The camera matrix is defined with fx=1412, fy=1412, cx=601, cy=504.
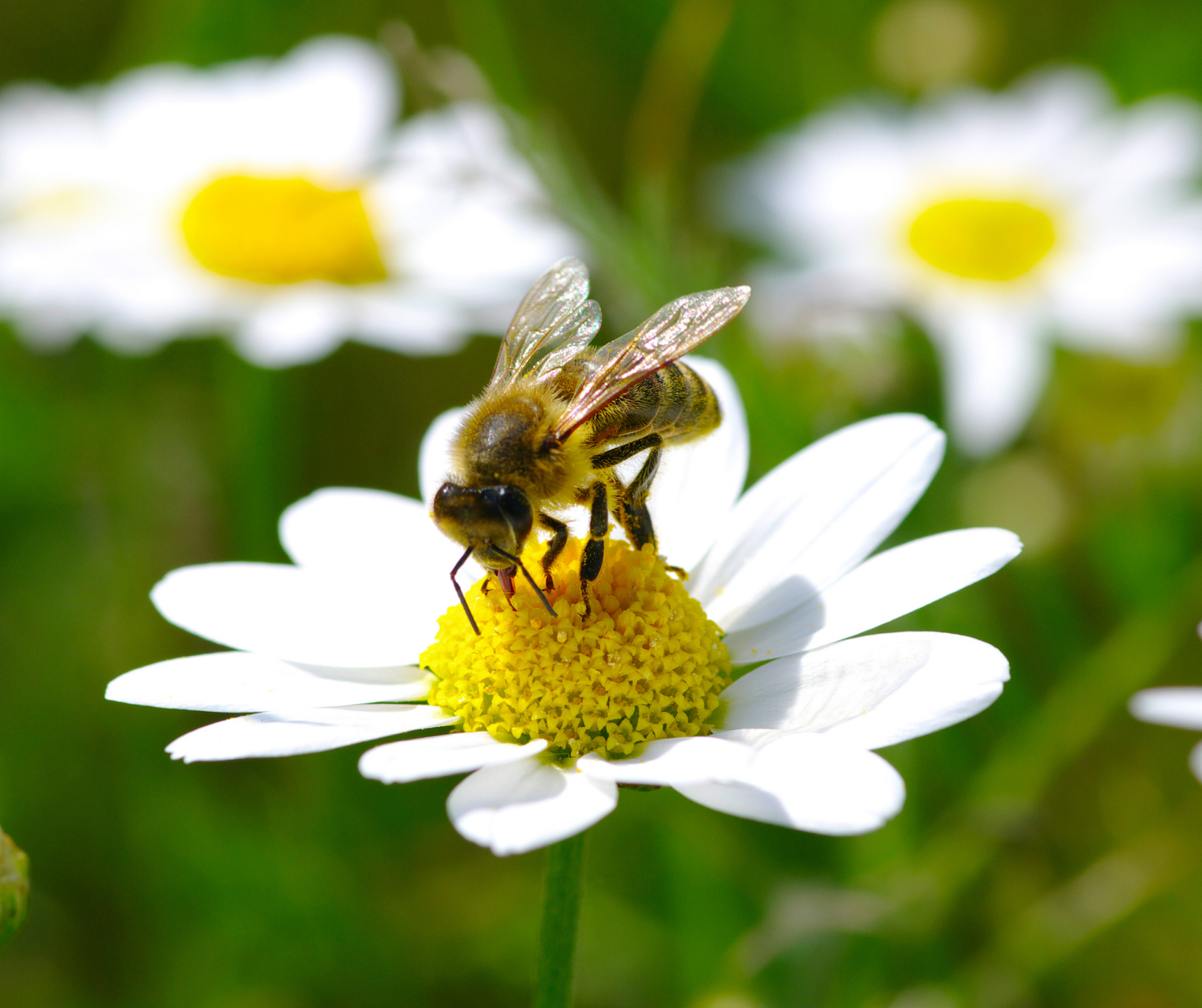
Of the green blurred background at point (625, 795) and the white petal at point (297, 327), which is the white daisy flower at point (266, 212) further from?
the green blurred background at point (625, 795)

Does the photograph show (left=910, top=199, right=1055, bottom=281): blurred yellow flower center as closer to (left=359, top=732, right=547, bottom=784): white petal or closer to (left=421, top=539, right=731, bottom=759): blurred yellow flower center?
(left=421, top=539, right=731, bottom=759): blurred yellow flower center

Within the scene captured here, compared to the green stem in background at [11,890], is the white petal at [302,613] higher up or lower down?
higher up

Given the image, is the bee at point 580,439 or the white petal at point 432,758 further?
the bee at point 580,439

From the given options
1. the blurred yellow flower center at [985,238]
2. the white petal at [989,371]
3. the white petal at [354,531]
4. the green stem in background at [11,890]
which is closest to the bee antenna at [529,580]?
the white petal at [354,531]

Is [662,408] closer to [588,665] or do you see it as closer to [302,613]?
[588,665]

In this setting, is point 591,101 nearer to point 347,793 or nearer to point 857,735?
point 347,793

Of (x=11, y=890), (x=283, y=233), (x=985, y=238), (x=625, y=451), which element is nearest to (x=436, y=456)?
(x=625, y=451)

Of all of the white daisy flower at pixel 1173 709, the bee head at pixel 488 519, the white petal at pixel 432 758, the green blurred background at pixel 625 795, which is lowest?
the green blurred background at pixel 625 795
